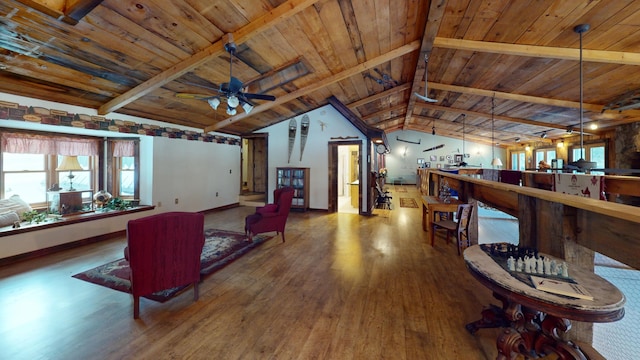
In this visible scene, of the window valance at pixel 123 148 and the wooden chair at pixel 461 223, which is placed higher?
the window valance at pixel 123 148

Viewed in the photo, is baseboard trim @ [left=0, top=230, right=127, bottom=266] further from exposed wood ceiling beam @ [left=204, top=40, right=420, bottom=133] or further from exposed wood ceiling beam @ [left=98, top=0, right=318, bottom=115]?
exposed wood ceiling beam @ [left=204, top=40, right=420, bottom=133]

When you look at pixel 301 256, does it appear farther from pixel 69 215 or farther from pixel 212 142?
pixel 212 142

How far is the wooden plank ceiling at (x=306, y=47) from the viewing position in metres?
2.50

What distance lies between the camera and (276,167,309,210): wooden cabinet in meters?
6.95

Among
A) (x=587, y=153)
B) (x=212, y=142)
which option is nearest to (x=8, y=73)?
(x=212, y=142)

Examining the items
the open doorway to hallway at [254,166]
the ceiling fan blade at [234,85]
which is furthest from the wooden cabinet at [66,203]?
the open doorway to hallway at [254,166]

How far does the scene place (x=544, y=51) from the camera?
10.1ft

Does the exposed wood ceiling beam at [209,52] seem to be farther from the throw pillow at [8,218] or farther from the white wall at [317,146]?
the white wall at [317,146]

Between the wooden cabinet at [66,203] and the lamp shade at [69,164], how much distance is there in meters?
0.47

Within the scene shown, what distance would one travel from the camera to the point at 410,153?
46.9 ft

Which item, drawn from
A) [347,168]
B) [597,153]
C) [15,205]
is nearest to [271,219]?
[15,205]

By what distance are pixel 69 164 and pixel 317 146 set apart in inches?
213

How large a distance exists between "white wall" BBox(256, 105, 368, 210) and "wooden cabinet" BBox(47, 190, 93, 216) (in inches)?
164

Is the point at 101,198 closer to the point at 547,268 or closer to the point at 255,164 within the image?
the point at 255,164
